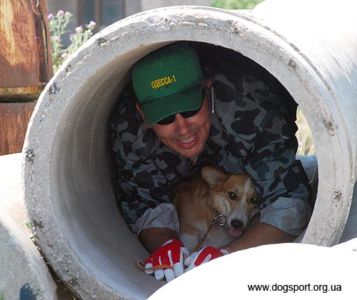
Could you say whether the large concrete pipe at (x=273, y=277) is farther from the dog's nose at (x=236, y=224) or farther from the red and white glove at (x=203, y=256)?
the dog's nose at (x=236, y=224)

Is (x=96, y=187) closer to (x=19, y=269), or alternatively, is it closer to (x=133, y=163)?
(x=133, y=163)

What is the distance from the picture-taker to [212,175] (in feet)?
14.1

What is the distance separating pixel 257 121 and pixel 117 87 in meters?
0.69

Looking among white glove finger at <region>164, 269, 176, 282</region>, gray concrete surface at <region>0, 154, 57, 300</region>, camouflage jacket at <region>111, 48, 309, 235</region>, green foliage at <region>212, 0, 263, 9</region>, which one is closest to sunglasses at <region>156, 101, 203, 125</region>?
camouflage jacket at <region>111, 48, 309, 235</region>

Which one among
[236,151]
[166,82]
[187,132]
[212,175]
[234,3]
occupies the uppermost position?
[234,3]

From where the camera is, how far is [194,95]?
12.2ft

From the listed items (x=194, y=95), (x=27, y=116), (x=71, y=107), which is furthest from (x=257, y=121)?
(x=27, y=116)

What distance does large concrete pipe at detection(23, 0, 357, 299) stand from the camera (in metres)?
3.01

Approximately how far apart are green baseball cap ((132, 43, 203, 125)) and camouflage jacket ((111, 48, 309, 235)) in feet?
0.72

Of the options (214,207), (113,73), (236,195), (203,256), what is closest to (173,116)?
(113,73)

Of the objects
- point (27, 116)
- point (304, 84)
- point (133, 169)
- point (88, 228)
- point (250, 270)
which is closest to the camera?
point (250, 270)

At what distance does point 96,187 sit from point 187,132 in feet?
1.81

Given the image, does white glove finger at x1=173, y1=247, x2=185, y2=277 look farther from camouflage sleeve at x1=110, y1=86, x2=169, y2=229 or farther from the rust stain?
the rust stain

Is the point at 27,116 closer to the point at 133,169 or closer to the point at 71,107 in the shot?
the point at 133,169
